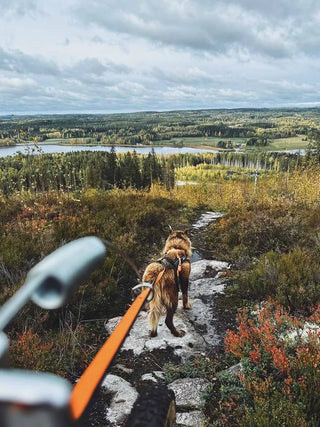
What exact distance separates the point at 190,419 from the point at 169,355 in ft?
3.66

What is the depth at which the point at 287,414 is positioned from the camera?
2.23 metres

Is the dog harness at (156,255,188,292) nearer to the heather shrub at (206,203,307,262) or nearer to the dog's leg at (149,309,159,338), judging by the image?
the dog's leg at (149,309,159,338)

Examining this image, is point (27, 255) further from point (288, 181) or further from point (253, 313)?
point (288, 181)

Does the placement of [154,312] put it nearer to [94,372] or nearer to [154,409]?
[154,409]

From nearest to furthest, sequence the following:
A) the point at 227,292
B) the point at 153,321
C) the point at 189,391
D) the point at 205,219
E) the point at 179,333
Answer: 1. the point at 189,391
2. the point at 153,321
3. the point at 179,333
4. the point at 227,292
5. the point at 205,219

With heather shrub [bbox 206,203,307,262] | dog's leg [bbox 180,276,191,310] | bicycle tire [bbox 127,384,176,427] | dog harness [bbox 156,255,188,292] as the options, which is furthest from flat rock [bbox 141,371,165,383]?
heather shrub [bbox 206,203,307,262]

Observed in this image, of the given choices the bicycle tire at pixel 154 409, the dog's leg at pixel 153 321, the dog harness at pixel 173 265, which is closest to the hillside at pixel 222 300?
the dog's leg at pixel 153 321

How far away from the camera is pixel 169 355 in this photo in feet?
12.3

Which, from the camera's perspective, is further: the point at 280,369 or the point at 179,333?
the point at 179,333

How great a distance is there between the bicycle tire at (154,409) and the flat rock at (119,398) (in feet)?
2.71

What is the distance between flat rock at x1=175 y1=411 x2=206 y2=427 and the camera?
8.42 feet

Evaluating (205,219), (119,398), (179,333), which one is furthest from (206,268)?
(205,219)

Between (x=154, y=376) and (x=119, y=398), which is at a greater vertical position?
(x=119, y=398)

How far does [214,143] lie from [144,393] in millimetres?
145344
